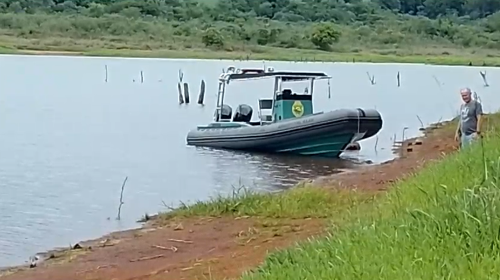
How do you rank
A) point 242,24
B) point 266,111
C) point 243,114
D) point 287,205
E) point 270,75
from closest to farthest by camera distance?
point 287,205 < point 270,75 < point 266,111 < point 243,114 < point 242,24

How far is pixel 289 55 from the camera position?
6066cm

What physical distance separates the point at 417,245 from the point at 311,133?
49.1 feet

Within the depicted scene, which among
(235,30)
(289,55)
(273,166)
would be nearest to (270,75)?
(273,166)

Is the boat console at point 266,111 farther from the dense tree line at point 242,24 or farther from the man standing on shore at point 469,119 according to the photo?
the dense tree line at point 242,24

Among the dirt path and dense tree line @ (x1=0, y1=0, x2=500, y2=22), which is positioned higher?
the dirt path

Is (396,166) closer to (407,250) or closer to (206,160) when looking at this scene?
(206,160)

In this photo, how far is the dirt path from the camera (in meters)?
8.79

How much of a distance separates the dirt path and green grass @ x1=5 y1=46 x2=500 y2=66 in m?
46.5

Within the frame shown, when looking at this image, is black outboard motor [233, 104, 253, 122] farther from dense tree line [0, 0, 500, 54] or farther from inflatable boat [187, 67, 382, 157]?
dense tree line [0, 0, 500, 54]

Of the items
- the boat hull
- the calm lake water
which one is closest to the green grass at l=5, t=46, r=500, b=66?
the calm lake water

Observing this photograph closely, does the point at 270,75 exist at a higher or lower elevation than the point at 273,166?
higher

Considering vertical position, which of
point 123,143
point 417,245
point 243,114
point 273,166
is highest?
point 417,245

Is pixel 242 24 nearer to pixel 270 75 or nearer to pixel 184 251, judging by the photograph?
pixel 270 75

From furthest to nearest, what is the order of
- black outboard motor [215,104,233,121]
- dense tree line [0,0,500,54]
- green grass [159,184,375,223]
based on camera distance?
dense tree line [0,0,500,54], black outboard motor [215,104,233,121], green grass [159,184,375,223]
